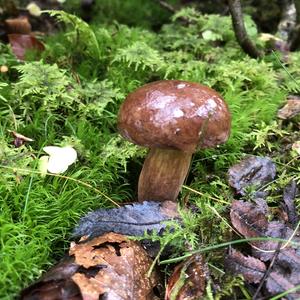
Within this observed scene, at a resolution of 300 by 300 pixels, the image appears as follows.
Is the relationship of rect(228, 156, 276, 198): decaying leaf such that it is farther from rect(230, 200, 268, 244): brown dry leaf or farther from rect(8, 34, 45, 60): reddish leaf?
rect(8, 34, 45, 60): reddish leaf

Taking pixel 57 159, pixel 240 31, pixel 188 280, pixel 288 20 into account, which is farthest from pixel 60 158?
pixel 288 20

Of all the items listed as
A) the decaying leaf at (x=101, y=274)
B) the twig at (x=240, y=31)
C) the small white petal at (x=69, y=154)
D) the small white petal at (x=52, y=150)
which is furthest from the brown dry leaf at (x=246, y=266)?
the twig at (x=240, y=31)

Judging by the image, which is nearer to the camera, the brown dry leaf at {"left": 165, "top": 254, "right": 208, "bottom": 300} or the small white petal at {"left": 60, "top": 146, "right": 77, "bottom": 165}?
the brown dry leaf at {"left": 165, "top": 254, "right": 208, "bottom": 300}

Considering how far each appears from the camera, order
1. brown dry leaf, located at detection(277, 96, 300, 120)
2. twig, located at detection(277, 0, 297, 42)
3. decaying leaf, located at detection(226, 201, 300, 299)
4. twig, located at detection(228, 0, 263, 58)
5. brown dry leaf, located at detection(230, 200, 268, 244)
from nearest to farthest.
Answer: decaying leaf, located at detection(226, 201, 300, 299), brown dry leaf, located at detection(230, 200, 268, 244), brown dry leaf, located at detection(277, 96, 300, 120), twig, located at detection(228, 0, 263, 58), twig, located at detection(277, 0, 297, 42)

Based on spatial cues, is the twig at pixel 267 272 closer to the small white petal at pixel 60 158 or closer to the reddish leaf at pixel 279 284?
the reddish leaf at pixel 279 284

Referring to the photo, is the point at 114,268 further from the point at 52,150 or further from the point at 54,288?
the point at 52,150

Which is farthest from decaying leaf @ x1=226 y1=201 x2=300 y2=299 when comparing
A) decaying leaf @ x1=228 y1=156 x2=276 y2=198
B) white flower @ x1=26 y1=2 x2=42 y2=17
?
white flower @ x1=26 y1=2 x2=42 y2=17

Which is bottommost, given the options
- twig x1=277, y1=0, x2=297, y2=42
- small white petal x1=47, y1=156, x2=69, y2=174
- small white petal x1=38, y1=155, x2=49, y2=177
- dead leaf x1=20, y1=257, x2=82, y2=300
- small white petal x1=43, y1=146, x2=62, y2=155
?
dead leaf x1=20, y1=257, x2=82, y2=300
